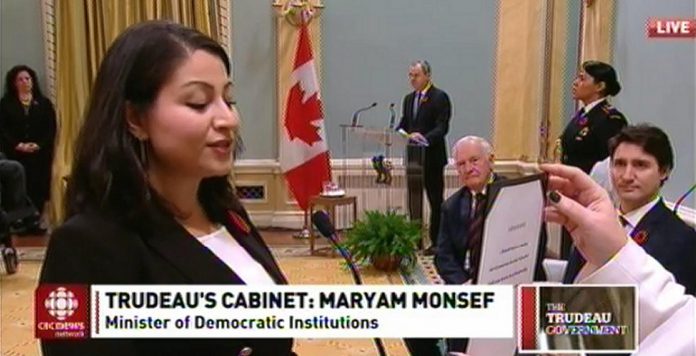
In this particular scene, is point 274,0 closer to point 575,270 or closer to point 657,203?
point 657,203

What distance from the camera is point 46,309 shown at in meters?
0.79

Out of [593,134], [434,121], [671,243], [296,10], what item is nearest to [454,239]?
[671,243]

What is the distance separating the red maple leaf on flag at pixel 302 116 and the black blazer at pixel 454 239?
232 centimetres

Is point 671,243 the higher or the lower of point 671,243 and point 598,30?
the lower

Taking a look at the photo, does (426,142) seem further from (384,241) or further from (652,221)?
(652,221)

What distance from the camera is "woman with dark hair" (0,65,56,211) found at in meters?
4.54

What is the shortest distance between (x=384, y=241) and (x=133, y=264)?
287 cm

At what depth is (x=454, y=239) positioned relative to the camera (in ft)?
7.18

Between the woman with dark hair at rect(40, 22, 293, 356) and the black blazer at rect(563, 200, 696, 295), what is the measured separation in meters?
0.99

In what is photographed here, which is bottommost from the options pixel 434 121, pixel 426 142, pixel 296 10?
pixel 426 142

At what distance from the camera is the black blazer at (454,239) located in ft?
6.96

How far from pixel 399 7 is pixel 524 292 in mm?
4062

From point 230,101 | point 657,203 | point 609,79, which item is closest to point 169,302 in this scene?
point 230,101

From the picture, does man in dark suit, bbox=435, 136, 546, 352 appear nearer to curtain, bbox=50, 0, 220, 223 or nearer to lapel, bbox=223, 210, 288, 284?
lapel, bbox=223, 210, 288, 284
